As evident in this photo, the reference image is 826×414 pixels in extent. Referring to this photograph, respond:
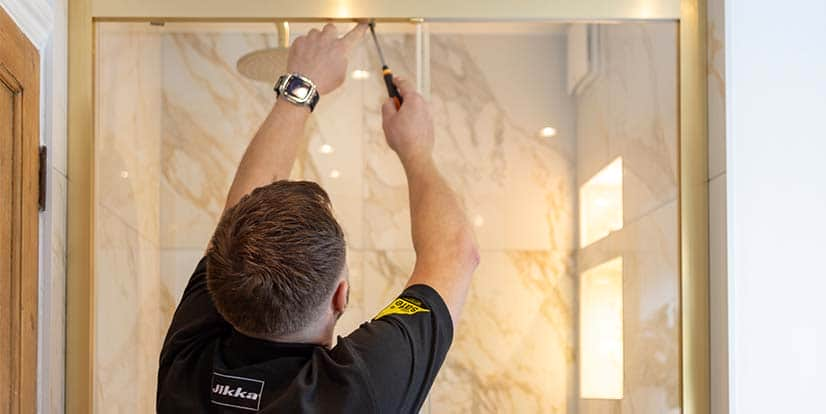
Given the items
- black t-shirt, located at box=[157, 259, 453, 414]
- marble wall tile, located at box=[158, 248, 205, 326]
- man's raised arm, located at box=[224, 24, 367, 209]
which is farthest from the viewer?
marble wall tile, located at box=[158, 248, 205, 326]

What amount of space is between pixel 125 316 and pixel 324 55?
0.54 m

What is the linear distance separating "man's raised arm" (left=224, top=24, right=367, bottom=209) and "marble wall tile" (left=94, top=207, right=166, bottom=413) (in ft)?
0.91

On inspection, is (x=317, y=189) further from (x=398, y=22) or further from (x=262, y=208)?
(x=398, y=22)

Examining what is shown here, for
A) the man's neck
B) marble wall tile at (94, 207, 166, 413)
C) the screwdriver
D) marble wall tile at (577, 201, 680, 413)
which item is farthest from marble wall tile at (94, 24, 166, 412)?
marble wall tile at (577, 201, 680, 413)

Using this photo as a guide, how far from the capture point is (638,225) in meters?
1.87

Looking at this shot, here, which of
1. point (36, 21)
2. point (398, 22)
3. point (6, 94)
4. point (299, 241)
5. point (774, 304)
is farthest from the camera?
point (398, 22)

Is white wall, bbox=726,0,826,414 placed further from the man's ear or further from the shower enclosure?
A: the man's ear

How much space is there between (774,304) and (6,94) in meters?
1.17

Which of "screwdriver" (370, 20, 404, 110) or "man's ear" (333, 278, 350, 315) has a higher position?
"screwdriver" (370, 20, 404, 110)

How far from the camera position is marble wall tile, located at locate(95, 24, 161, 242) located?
5.97 feet

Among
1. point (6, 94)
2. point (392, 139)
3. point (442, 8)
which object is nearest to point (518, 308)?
point (392, 139)

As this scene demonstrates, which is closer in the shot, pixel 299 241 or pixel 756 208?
pixel 299 241

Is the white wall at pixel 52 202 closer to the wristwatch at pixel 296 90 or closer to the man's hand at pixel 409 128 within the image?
the wristwatch at pixel 296 90

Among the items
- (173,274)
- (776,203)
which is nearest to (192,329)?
(173,274)
